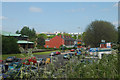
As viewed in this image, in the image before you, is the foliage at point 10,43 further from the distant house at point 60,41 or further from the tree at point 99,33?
the tree at point 99,33

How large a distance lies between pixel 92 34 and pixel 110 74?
17568mm

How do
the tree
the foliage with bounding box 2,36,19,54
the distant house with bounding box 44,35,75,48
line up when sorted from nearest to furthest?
the foliage with bounding box 2,36,19,54
the distant house with bounding box 44,35,75,48
the tree

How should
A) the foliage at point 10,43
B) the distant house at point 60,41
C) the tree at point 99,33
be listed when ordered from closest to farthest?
1. the foliage at point 10,43
2. the distant house at point 60,41
3. the tree at point 99,33

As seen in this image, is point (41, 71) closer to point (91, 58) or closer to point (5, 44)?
point (91, 58)

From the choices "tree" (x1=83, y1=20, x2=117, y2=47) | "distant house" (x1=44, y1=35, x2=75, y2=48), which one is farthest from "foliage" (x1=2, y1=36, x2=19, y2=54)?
"tree" (x1=83, y1=20, x2=117, y2=47)

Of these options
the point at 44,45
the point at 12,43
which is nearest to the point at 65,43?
the point at 44,45

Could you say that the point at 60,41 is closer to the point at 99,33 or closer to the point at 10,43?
the point at 10,43

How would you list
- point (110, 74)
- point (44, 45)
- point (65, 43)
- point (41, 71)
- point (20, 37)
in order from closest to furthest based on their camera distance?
point (41, 71), point (110, 74), point (20, 37), point (65, 43), point (44, 45)

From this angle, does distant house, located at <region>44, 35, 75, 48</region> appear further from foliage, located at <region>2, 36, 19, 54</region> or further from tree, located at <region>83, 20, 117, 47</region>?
tree, located at <region>83, 20, 117, 47</region>

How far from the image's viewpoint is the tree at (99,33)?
18559 millimetres

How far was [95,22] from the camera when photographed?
19.6 m

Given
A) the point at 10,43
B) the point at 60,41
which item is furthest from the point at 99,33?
the point at 10,43

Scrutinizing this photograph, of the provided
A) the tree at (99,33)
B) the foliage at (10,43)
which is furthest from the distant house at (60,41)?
the tree at (99,33)

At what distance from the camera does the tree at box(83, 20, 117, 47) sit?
60.9 feet
